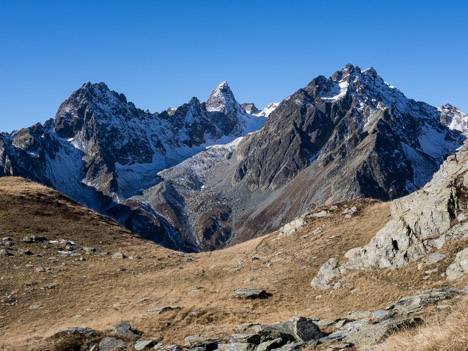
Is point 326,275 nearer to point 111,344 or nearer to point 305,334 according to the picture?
point 305,334

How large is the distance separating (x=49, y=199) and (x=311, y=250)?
167 feet

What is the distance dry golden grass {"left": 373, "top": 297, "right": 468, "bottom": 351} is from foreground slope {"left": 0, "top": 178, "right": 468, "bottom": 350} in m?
17.1

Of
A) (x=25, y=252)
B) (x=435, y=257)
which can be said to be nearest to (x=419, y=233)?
(x=435, y=257)

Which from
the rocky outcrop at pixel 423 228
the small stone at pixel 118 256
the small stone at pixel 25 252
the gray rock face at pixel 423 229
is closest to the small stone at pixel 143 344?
the gray rock face at pixel 423 229

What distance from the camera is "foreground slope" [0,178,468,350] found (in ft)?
97.1

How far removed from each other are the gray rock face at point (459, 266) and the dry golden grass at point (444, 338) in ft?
57.9

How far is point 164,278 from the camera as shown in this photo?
151 feet

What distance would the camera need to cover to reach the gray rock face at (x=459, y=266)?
26228 mm

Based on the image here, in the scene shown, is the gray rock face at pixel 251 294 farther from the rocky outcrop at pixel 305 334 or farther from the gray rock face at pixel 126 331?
the gray rock face at pixel 126 331

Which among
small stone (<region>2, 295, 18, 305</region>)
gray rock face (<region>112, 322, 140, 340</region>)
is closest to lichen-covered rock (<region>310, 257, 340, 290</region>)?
gray rock face (<region>112, 322, 140, 340</region>)

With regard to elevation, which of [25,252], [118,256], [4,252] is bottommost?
[118,256]

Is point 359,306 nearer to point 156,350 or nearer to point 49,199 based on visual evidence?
point 156,350

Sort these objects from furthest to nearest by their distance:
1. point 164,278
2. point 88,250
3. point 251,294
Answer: point 88,250 < point 164,278 < point 251,294

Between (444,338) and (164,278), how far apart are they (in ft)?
131
